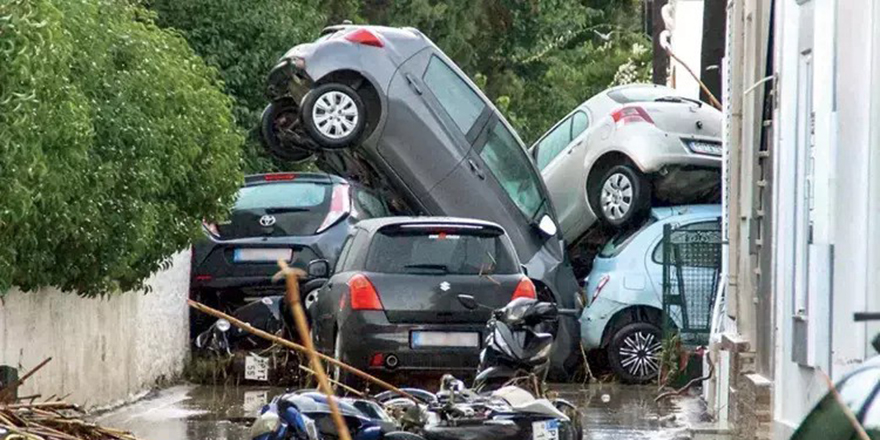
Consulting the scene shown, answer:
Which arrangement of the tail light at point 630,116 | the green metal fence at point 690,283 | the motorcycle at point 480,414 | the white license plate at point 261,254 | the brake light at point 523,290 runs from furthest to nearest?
the tail light at point 630,116 < the white license plate at point 261,254 < the green metal fence at point 690,283 < the brake light at point 523,290 < the motorcycle at point 480,414

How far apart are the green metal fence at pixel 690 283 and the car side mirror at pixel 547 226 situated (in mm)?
1187

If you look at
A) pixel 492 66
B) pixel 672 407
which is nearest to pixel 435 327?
pixel 672 407

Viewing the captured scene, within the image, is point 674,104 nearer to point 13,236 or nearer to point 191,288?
point 191,288

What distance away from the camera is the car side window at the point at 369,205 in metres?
20.7

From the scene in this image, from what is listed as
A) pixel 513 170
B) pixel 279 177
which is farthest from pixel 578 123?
pixel 279 177

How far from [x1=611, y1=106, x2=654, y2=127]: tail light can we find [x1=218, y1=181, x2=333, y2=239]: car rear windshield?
127 inches

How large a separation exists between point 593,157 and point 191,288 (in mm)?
4395

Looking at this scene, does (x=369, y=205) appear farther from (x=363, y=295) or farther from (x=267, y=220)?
(x=363, y=295)

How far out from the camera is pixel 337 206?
20234mm

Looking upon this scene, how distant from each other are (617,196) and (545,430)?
36.3ft

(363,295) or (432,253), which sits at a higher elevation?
(432,253)

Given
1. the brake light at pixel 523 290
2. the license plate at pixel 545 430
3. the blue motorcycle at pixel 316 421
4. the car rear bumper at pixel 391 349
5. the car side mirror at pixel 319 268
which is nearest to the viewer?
the blue motorcycle at pixel 316 421

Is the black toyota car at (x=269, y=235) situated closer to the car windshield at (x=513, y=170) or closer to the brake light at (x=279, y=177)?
the brake light at (x=279, y=177)

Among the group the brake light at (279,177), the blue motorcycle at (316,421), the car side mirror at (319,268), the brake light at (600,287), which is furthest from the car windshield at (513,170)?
the blue motorcycle at (316,421)
